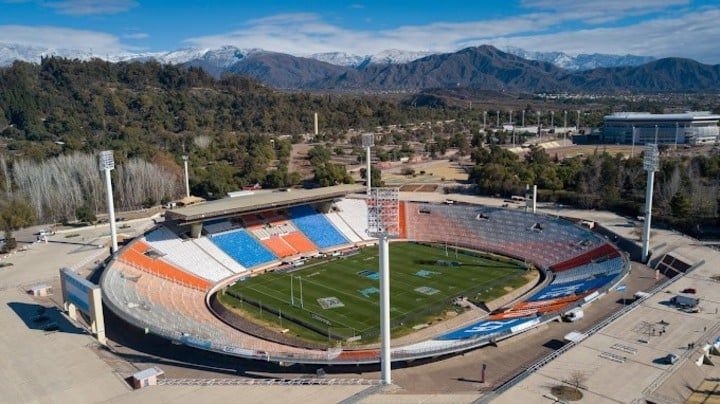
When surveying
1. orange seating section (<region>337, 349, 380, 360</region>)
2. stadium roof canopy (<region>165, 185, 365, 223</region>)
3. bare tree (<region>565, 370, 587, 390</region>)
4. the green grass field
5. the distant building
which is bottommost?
the green grass field

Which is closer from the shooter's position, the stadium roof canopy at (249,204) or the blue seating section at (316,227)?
the stadium roof canopy at (249,204)

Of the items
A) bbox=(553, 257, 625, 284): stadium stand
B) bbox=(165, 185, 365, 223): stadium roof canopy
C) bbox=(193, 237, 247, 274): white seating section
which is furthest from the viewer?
bbox=(193, 237, 247, 274): white seating section

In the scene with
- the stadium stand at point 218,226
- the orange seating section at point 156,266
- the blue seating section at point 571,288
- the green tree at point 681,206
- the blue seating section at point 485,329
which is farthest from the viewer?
the stadium stand at point 218,226

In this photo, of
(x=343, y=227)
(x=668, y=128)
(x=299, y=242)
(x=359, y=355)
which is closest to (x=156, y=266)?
(x=299, y=242)

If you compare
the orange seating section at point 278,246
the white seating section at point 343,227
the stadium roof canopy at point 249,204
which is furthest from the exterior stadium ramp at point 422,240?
the stadium roof canopy at point 249,204

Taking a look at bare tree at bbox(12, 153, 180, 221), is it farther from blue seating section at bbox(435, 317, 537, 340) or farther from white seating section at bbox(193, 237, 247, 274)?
blue seating section at bbox(435, 317, 537, 340)

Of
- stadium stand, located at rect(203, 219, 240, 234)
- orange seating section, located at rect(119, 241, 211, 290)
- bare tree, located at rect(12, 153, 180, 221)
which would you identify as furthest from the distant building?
orange seating section, located at rect(119, 241, 211, 290)

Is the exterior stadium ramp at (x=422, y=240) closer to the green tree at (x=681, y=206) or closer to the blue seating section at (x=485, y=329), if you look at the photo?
the blue seating section at (x=485, y=329)
